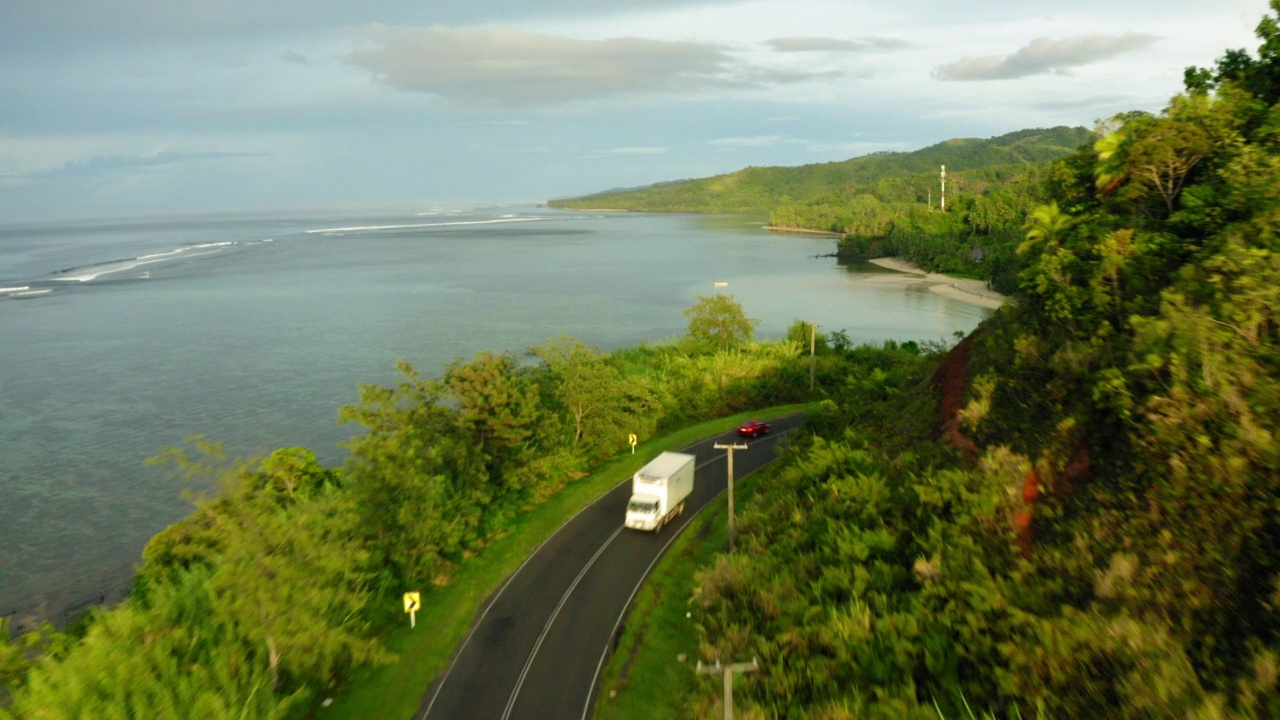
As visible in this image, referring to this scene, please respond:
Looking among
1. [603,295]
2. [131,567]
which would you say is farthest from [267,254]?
[131,567]

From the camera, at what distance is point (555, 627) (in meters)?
23.2

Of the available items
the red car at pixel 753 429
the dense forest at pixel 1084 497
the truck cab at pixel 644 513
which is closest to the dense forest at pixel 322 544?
the red car at pixel 753 429

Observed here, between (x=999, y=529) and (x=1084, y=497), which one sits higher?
(x=1084, y=497)

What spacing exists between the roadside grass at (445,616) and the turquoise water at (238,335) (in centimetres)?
1860

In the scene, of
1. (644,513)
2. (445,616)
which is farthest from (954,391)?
(445,616)

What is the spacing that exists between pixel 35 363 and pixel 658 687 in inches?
3099

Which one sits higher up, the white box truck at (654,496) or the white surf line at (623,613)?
the white box truck at (654,496)

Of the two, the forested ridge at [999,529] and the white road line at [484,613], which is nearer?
the forested ridge at [999,529]

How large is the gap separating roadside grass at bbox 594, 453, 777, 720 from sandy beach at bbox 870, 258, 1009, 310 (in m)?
82.3

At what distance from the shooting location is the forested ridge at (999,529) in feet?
41.5

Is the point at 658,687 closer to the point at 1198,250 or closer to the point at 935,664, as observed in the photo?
the point at 935,664

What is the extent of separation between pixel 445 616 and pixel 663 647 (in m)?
7.77

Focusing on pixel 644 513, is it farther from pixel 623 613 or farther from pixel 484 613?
pixel 484 613

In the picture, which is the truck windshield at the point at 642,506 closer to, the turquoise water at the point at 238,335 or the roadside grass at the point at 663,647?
the roadside grass at the point at 663,647
